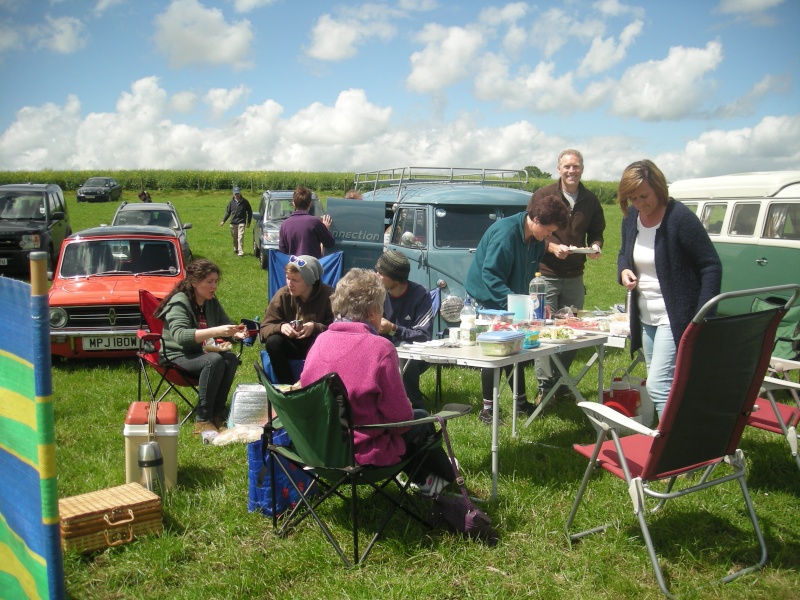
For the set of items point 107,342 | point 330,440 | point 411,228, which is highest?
point 411,228

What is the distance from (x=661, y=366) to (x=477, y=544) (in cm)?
143

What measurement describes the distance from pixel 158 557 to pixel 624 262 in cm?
310

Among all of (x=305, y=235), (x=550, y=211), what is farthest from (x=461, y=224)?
(x=550, y=211)

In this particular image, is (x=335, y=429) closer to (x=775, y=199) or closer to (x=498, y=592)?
(x=498, y=592)

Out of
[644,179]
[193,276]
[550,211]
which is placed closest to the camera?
[644,179]

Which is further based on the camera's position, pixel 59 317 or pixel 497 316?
pixel 59 317

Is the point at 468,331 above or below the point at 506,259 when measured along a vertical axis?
below

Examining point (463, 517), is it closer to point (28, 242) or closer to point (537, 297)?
point (537, 297)

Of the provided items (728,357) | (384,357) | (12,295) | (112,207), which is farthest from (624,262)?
(112,207)

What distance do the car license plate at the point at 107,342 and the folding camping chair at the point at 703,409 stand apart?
5.38 metres

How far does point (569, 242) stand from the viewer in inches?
245

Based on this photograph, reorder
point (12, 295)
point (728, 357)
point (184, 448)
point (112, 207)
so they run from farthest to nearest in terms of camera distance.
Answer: point (112, 207)
point (184, 448)
point (728, 357)
point (12, 295)

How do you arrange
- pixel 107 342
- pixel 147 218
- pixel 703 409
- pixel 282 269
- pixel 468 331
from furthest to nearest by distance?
pixel 147 218 → pixel 107 342 → pixel 282 269 → pixel 468 331 → pixel 703 409

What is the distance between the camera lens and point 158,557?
3482 mm
